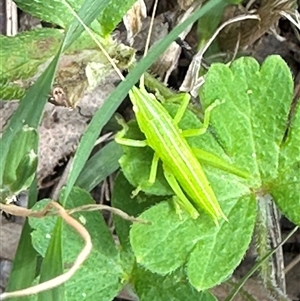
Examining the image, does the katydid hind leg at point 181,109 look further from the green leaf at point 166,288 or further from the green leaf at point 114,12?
the green leaf at point 166,288

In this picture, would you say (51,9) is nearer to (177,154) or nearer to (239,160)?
(177,154)

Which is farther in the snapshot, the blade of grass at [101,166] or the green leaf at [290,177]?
the blade of grass at [101,166]

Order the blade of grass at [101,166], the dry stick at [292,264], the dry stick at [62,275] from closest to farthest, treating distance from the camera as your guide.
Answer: the dry stick at [62,275]
the blade of grass at [101,166]
the dry stick at [292,264]

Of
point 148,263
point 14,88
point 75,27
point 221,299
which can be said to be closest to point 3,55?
point 14,88

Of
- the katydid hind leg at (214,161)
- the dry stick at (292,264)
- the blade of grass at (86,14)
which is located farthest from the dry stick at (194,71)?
the dry stick at (292,264)

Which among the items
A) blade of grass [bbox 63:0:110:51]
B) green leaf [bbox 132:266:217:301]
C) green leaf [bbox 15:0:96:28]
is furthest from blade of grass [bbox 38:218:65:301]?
green leaf [bbox 15:0:96:28]

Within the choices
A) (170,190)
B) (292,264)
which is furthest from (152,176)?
(292,264)

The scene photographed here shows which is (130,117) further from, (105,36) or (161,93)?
(105,36)
